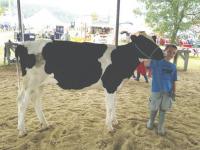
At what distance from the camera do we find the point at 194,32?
43.6 feet

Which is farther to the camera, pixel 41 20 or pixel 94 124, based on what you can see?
pixel 41 20

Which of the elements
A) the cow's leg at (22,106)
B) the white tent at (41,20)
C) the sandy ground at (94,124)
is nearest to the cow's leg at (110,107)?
the sandy ground at (94,124)

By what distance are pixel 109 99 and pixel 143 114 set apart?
1313 millimetres

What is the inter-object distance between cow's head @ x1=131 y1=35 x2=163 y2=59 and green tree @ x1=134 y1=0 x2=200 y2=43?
26.6 feet

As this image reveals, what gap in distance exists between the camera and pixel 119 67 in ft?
13.9

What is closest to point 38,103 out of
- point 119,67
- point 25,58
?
point 25,58

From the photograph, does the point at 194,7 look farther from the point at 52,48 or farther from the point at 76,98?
the point at 52,48

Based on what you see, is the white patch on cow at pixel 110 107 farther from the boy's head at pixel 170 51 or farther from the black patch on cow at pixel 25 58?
the black patch on cow at pixel 25 58

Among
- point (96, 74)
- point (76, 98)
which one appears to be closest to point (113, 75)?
point (96, 74)

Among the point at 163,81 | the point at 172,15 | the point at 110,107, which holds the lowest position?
the point at 110,107

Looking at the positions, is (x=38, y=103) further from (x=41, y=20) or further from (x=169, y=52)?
(x=41, y=20)

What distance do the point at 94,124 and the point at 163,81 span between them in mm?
1306

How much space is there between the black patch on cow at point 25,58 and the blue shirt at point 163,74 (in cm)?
172

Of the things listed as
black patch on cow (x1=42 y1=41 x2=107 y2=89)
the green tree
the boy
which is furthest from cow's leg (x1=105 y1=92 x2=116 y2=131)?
the green tree
